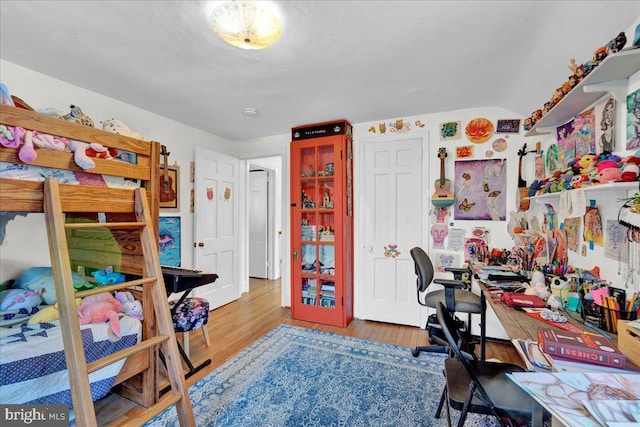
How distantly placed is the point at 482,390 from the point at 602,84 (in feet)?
5.37

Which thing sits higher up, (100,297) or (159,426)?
(100,297)

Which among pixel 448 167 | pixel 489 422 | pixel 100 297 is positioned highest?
pixel 448 167

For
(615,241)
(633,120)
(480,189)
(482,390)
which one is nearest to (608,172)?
(633,120)

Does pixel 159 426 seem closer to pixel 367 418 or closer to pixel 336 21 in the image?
pixel 367 418

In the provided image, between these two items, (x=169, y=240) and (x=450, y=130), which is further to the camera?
(x=169, y=240)

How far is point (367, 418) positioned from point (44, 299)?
8.04 feet

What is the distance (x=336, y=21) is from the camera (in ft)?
4.95

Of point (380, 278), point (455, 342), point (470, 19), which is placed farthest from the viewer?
point (380, 278)

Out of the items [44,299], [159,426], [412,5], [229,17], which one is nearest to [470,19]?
[412,5]

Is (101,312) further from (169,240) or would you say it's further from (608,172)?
(608,172)

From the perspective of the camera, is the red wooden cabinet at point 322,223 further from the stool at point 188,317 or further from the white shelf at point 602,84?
the white shelf at point 602,84

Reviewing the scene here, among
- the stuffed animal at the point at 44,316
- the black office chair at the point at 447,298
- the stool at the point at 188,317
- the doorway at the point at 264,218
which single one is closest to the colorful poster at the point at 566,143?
the black office chair at the point at 447,298

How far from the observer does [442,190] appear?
2855mm

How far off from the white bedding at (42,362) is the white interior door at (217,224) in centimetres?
178
